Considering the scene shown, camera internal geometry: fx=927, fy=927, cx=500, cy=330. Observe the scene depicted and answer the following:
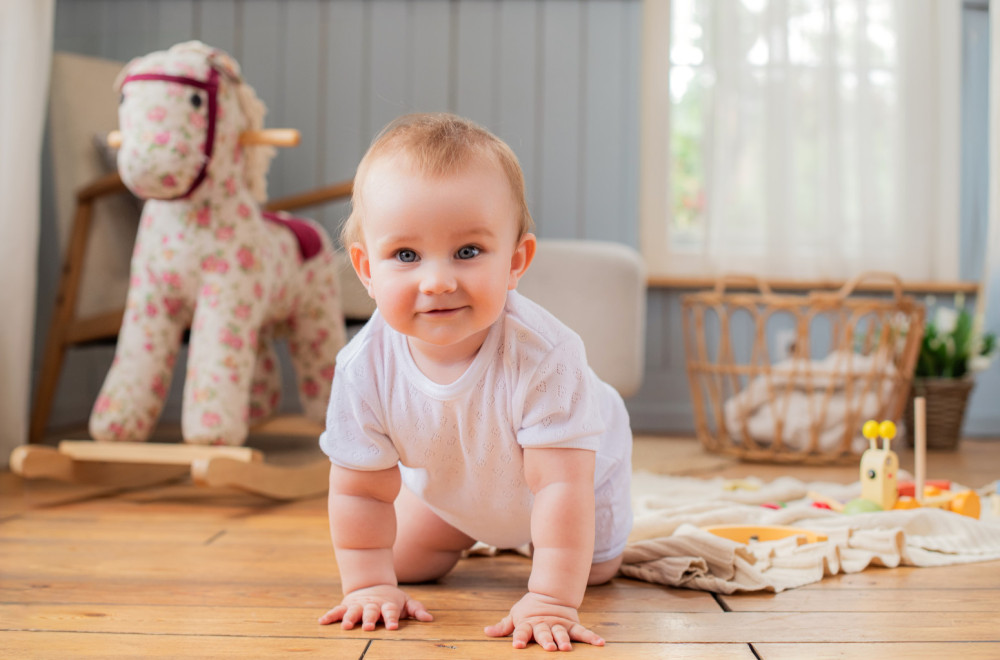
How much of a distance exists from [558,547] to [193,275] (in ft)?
2.94

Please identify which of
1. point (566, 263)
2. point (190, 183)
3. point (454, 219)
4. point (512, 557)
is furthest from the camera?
point (566, 263)

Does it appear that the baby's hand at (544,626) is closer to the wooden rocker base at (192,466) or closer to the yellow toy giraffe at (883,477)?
the yellow toy giraffe at (883,477)

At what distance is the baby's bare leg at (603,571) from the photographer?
92 centimetres

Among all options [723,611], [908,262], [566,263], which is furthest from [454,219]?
[908,262]

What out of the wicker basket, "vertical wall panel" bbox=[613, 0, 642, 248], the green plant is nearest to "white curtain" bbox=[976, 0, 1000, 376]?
the green plant

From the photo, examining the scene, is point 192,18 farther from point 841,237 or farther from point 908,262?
point 908,262

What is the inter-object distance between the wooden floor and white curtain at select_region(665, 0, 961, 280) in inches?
60.6

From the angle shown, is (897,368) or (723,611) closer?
(723,611)

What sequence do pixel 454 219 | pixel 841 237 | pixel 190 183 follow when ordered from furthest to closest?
pixel 841 237 → pixel 190 183 → pixel 454 219

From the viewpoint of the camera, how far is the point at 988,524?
110 cm

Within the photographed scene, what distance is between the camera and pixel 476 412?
789 mm

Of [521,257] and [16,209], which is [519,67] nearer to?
[16,209]

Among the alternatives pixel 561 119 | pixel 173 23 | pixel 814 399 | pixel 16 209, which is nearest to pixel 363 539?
pixel 16 209

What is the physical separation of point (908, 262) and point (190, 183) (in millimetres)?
1869
